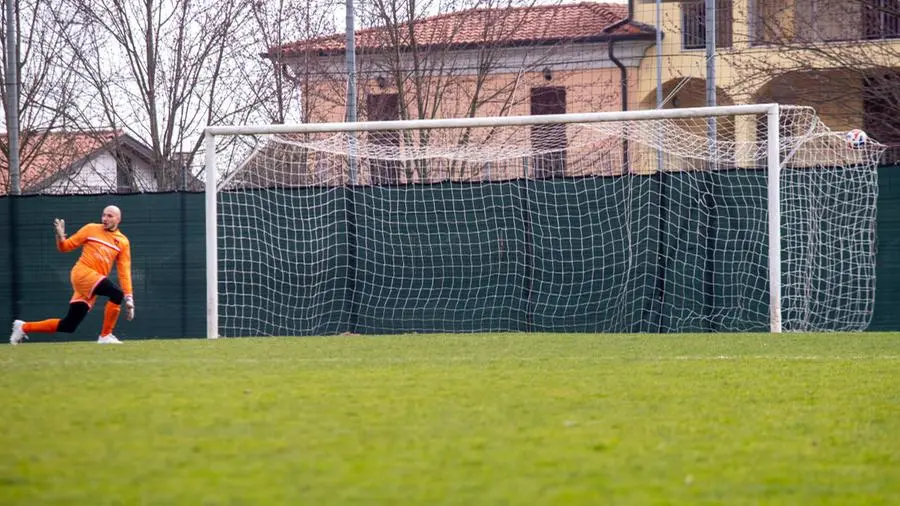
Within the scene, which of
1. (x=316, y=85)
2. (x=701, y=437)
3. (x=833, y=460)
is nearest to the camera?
(x=833, y=460)

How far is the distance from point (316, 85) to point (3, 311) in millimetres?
7809

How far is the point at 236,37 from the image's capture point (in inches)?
918

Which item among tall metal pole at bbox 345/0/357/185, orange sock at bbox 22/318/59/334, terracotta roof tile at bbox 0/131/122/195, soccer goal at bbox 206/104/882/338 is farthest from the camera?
terracotta roof tile at bbox 0/131/122/195

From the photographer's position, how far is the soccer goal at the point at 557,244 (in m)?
15.5

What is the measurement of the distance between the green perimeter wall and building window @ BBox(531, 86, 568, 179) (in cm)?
110

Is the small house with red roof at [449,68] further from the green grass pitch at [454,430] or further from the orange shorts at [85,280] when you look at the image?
the green grass pitch at [454,430]

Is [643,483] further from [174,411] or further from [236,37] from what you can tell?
[236,37]

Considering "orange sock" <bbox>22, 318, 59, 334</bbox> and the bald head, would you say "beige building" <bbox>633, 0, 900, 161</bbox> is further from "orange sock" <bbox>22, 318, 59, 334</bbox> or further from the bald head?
"orange sock" <bbox>22, 318, 59, 334</bbox>

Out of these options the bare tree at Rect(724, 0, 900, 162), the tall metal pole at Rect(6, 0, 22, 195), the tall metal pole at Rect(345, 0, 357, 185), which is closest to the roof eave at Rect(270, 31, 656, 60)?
the bare tree at Rect(724, 0, 900, 162)

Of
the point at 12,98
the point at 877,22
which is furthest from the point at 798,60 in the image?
the point at 12,98

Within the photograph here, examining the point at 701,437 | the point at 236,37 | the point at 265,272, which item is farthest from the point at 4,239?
the point at 701,437

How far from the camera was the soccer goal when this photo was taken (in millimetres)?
15547

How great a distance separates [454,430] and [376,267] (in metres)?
11.0

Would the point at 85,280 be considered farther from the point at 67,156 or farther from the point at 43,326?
the point at 67,156
